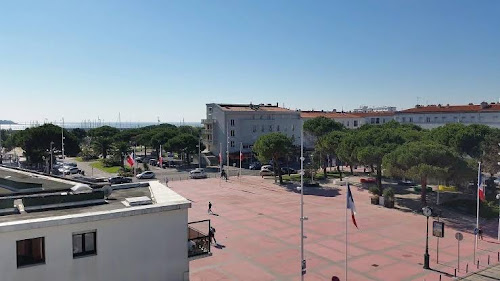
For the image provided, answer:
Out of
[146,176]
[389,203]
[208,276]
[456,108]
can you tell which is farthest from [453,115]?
[208,276]

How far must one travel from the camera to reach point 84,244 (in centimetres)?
1361

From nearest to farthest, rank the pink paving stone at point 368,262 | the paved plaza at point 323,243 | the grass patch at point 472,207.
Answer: the paved plaza at point 323,243 → the pink paving stone at point 368,262 → the grass patch at point 472,207

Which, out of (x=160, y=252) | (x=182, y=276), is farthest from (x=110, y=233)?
(x=182, y=276)

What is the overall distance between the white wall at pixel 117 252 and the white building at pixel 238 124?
202 feet

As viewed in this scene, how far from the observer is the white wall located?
41.2ft

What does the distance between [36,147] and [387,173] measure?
58.1 meters

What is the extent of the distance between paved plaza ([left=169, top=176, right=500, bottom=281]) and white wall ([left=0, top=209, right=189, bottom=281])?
8.02 meters

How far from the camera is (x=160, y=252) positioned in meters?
15.1

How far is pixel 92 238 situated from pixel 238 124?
6892 cm

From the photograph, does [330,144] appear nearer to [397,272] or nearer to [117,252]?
[397,272]

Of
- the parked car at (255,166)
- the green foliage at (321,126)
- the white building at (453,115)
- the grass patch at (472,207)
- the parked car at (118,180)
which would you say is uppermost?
the white building at (453,115)

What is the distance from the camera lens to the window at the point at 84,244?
13.5 meters

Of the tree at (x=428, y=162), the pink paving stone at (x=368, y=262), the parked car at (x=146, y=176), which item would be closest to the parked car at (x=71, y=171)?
the parked car at (x=146, y=176)

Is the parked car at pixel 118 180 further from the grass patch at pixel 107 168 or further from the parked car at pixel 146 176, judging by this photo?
the grass patch at pixel 107 168
